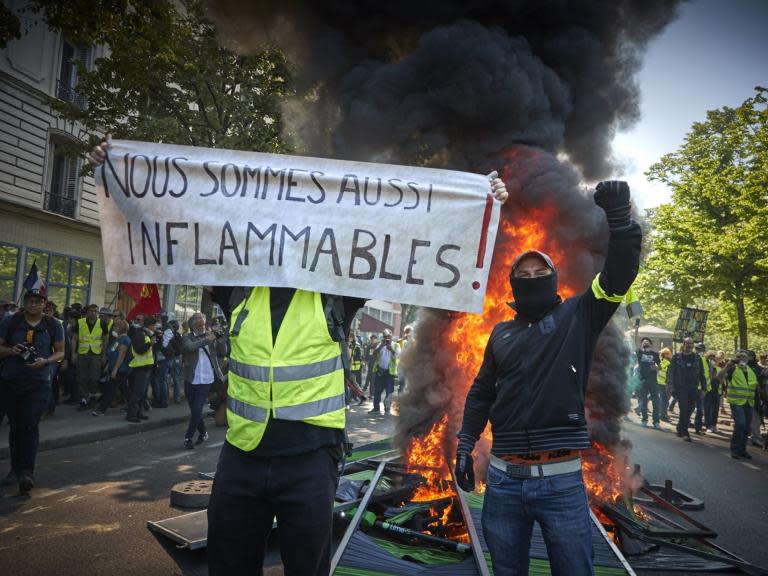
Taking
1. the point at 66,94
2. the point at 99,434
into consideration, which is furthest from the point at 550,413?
the point at 66,94

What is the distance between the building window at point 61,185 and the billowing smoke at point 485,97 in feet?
33.0

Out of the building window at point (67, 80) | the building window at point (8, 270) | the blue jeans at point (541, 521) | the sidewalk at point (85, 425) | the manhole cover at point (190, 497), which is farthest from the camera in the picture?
the building window at point (67, 80)

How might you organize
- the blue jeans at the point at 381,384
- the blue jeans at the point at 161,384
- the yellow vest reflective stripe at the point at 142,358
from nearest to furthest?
the yellow vest reflective stripe at the point at 142,358
the blue jeans at the point at 161,384
the blue jeans at the point at 381,384

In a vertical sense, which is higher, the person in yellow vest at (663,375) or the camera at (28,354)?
the camera at (28,354)

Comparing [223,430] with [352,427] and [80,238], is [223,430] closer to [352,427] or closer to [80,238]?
[352,427]

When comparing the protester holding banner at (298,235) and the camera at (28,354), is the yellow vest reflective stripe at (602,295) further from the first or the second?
the camera at (28,354)

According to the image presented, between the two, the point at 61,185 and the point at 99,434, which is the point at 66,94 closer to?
the point at 61,185

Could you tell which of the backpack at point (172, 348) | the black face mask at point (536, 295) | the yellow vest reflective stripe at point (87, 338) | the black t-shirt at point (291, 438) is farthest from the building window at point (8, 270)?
the black face mask at point (536, 295)

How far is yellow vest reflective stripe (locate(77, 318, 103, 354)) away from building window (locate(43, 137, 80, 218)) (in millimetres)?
8371

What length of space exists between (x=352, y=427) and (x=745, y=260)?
15322 mm

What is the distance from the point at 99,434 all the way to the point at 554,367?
808 cm

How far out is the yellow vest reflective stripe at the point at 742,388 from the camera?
10.4 meters

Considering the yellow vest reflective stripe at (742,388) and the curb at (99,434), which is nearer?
the curb at (99,434)

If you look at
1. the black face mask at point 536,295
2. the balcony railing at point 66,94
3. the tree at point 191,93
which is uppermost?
the balcony railing at point 66,94
